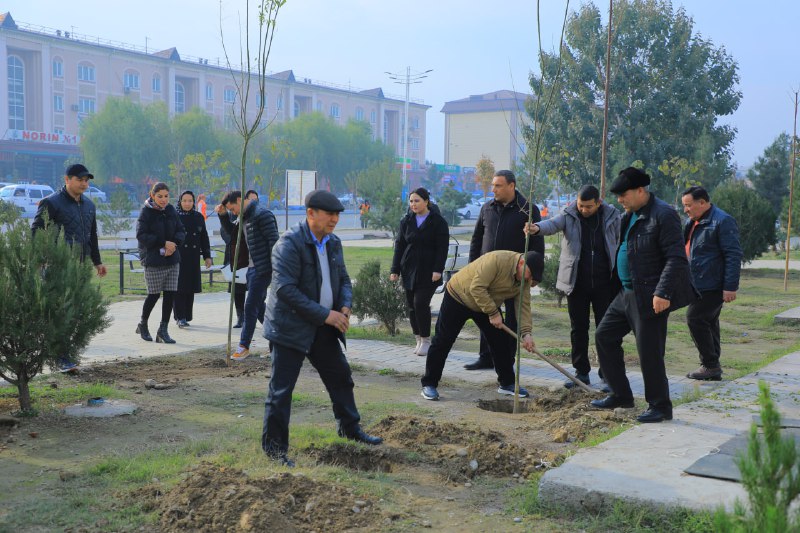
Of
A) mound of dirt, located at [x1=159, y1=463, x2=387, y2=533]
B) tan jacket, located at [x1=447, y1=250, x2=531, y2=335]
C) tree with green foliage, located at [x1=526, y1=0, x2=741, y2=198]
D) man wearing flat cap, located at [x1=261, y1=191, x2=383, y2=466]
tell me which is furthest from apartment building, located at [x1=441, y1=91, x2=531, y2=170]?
mound of dirt, located at [x1=159, y1=463, x2=387, y2=533]

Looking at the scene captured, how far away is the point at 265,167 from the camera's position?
63719mm

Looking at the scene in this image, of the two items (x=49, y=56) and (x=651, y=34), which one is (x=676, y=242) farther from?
(x=49, y=56)

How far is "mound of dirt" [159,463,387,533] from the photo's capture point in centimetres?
382

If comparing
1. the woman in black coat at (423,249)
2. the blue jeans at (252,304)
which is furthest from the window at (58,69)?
the woman in black coat at (423,249)

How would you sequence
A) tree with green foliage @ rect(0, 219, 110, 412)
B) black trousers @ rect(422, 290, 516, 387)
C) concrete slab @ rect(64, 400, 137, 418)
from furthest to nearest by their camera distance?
black trousers @ rect(422, 290, 516, 387) → concrete slab @ rect(64, 400, 137, 418) → tree with green foliage @ rect(0, 219, 110, 412)

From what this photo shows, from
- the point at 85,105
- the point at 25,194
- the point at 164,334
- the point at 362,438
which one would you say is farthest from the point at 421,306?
the point at 85,105

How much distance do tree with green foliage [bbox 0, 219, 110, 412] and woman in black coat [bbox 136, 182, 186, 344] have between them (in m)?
3.14

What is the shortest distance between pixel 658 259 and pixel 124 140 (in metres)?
57.4

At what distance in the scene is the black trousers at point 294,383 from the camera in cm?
484

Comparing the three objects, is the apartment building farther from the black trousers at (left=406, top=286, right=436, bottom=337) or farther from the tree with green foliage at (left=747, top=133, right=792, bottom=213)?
the black trousers at (left=406, top=286, right=436, bottom=337)

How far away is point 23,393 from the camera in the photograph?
5.90 metres

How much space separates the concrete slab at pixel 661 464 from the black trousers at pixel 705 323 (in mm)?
1261

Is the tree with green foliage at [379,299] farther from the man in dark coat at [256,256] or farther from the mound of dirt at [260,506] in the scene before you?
the mound of dirt at [260,506]

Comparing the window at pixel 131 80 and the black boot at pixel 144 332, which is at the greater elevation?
the window at pixel 131 80
